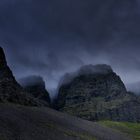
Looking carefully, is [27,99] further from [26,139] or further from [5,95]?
[26,139]

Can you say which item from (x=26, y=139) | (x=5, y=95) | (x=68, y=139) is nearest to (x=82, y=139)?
(x=68, y=139)

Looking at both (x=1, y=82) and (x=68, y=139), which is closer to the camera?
(x=68, y=139)

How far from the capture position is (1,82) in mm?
183250

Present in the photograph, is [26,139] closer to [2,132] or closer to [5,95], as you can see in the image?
[2,132]

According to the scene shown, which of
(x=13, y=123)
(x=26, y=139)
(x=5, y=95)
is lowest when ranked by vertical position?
(x=26, y=139)

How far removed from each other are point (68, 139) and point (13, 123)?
1485 centimetres

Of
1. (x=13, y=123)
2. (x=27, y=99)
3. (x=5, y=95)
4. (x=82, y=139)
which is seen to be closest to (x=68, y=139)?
(x=82, y=139)

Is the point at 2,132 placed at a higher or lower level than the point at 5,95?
lower

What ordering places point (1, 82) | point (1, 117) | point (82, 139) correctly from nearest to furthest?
1. point (1, 117)
2. point (82, 139)
3. point (1, 82)

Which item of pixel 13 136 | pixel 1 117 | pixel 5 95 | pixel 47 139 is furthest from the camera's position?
pixel 5 95

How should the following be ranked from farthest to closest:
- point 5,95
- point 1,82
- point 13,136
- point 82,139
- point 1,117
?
1. point 1,82
2. point 5,95
3. point 82,139
4. point 1,117
5. point 13,136

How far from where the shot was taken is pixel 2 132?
64.2 meters

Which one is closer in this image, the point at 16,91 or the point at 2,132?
the point at 2,132

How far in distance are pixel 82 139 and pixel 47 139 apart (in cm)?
2092
